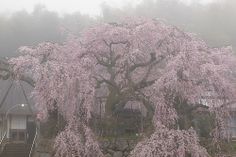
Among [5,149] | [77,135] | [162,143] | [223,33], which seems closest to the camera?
[162,143]

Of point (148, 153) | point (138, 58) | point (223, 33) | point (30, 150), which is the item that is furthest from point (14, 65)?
point (223, 33)

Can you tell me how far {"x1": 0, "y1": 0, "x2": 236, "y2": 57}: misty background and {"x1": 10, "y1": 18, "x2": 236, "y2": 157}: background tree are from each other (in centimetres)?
1347

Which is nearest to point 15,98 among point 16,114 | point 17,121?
point 16,114

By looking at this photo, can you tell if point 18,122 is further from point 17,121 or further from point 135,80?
point 135,80

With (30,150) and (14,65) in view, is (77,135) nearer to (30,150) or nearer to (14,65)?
(14,65)

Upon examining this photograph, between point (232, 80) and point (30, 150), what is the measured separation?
1237 centimetres

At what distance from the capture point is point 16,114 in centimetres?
2595

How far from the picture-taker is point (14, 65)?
14.1 metres

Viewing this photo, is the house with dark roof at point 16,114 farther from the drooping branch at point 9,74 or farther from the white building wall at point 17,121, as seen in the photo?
the drooping branch at point 9,74

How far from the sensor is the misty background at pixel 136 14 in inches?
1143

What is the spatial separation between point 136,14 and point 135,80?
15140mm

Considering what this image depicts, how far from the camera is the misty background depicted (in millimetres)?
29031

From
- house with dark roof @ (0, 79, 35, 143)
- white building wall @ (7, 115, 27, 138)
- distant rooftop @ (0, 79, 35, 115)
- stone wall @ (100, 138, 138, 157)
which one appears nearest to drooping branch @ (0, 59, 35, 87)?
stone wall @ (100, 138, 138, 157)

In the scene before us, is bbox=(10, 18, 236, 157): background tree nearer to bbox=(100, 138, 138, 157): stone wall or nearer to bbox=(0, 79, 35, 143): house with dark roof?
bbox=(100, 138, 138, 157): stone wall
